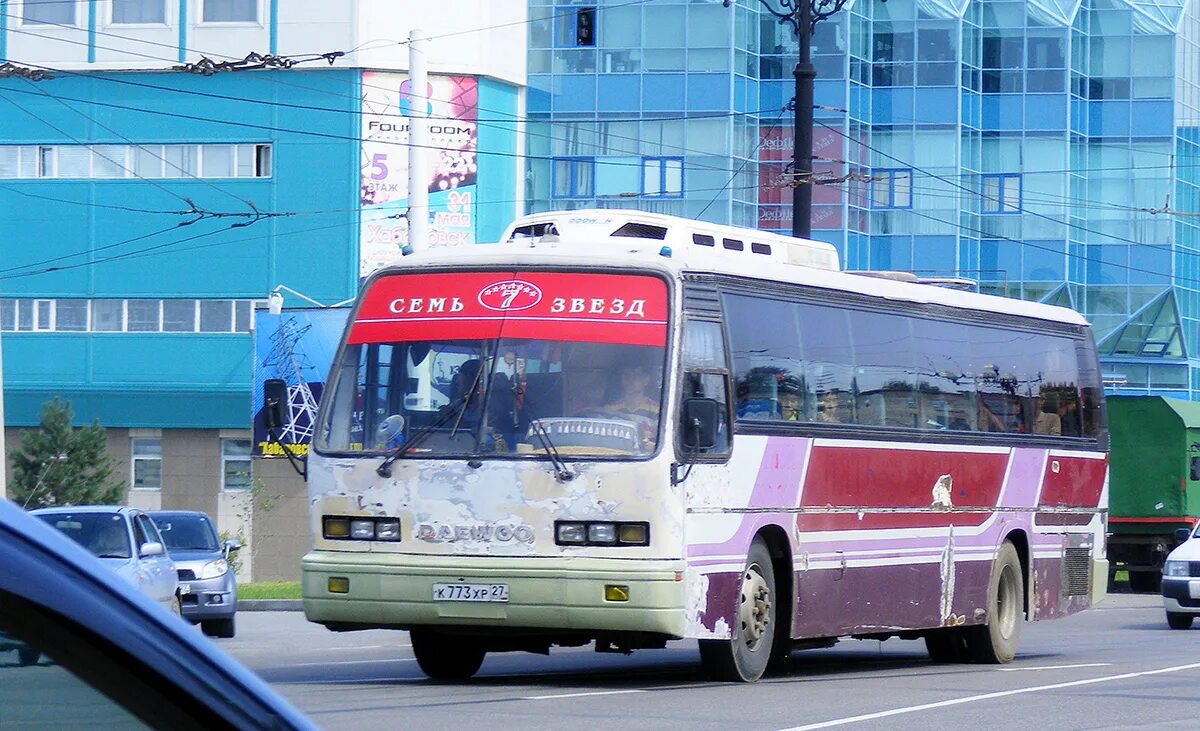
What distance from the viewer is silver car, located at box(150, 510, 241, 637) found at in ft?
76.6

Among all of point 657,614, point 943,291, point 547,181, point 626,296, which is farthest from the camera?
point 547,181

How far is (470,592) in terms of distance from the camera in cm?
→ 1304

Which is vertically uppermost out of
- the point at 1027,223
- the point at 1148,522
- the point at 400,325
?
the point at 1027,223

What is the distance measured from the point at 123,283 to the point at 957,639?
40.0m

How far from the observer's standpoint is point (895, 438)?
638 inches

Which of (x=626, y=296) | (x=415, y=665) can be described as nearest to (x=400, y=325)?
(x=626, y=296)

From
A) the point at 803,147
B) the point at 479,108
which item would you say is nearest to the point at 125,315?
the point at 479,108

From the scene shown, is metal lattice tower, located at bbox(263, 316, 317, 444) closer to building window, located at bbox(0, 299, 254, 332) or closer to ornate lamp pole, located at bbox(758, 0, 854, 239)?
building window, located at bbox(0, 299, 254, 332)

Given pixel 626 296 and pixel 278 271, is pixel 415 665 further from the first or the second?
pixel 278 271

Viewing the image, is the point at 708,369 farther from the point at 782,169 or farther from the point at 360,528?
the point at 782,169

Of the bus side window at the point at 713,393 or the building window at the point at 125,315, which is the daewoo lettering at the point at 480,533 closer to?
the bus side window at the point at 713,393

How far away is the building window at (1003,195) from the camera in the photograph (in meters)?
58.9

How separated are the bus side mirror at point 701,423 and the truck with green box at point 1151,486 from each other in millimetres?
26967

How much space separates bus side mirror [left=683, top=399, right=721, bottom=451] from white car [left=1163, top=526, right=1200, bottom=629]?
551 inches
